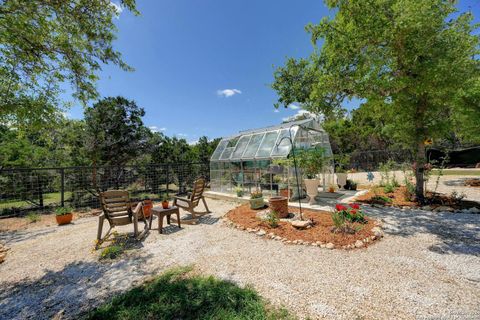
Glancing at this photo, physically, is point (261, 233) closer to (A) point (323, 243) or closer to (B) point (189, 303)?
(A) point (323, 243)

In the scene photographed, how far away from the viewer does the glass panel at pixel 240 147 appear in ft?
28.9

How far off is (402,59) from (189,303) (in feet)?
19.7

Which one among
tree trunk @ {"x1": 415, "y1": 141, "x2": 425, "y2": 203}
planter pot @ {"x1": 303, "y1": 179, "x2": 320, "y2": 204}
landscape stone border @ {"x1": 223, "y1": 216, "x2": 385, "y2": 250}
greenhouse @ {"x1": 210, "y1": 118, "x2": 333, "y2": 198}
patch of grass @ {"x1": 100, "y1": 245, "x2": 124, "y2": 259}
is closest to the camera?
landscape stone border @ {"x1": 223, "y1": 216, "x2": 385, "y2": 250}

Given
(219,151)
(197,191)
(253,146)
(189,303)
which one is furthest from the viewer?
(219,151)

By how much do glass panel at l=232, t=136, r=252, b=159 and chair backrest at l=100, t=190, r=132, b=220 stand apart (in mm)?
4873

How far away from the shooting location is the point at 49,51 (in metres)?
3.63

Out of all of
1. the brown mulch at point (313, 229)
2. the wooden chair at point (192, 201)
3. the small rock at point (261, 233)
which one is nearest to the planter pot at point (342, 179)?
the brown mulch at point (313, 229)

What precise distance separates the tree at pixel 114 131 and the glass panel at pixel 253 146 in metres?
5.65

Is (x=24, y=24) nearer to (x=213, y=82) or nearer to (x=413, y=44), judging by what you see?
(x=413, y=44)

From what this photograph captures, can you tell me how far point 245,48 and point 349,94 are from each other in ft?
22.6

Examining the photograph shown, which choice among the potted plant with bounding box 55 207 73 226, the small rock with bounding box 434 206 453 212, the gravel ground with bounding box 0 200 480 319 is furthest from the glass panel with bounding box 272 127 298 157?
the potted plant with bounding box 55 207 73 226

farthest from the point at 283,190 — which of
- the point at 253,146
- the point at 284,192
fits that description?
the point at 253,146

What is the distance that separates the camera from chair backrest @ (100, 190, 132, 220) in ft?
14.3

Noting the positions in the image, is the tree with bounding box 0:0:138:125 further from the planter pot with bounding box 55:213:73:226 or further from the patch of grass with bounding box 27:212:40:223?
the patch of grass with bounding box 27:212:40:223
